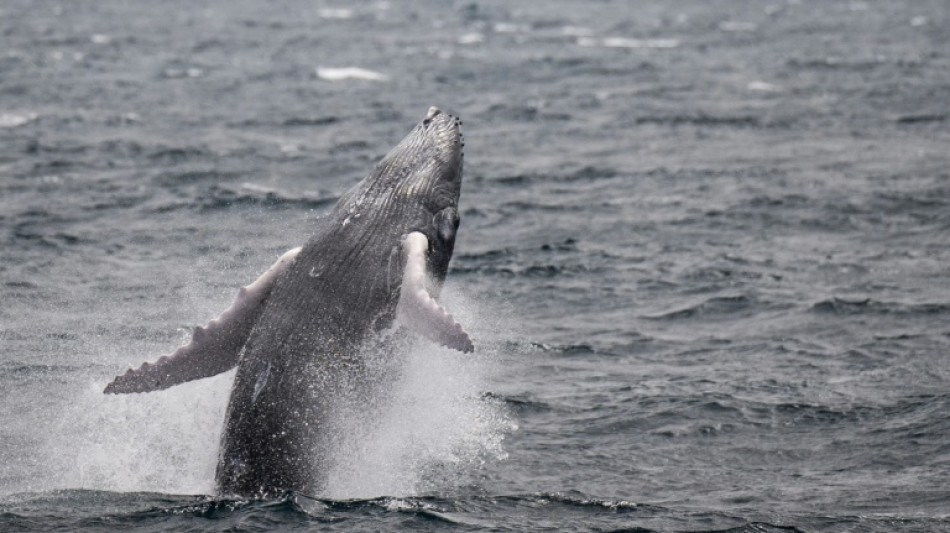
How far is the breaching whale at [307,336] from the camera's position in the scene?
11.5 m

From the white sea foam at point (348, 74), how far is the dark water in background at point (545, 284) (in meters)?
0.35

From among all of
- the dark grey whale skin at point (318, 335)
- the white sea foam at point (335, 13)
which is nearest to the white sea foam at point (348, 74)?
the white sea foam at point (335, 13)

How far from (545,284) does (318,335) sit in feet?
30.1

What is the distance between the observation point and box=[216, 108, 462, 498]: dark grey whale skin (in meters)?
11.6

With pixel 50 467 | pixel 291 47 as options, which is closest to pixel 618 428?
pixel 50 467

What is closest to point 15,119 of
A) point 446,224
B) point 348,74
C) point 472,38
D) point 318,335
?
point 348,74

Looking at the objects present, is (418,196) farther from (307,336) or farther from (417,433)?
(417,433)

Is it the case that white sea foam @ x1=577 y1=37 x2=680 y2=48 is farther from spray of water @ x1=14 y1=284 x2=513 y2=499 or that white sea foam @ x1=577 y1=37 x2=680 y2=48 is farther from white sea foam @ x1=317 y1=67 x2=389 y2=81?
spray of water @ x1=14 y1=284 x2=513 y2=499

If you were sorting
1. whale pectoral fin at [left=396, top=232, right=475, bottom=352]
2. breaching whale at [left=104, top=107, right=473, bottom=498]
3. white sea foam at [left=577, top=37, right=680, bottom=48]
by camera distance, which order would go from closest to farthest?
whale pectoral fin at [left=396, top=232, right=475, bottom=352]
breaching whale at [left=104, top=107, right=473, bottom=498]
white sea foam at [left=577, top=37, right=680, bottom=48]

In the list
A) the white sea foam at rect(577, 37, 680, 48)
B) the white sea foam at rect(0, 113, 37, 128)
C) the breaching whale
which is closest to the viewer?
the breaching whale

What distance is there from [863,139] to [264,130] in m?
15.1

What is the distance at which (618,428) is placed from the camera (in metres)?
14.6

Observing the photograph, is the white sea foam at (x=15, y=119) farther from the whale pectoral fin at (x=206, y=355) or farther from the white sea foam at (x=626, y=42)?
the white sea foam at (x=626, y=42)

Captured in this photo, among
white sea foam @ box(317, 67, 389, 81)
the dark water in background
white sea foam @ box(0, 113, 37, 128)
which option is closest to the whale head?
the dark water in background
